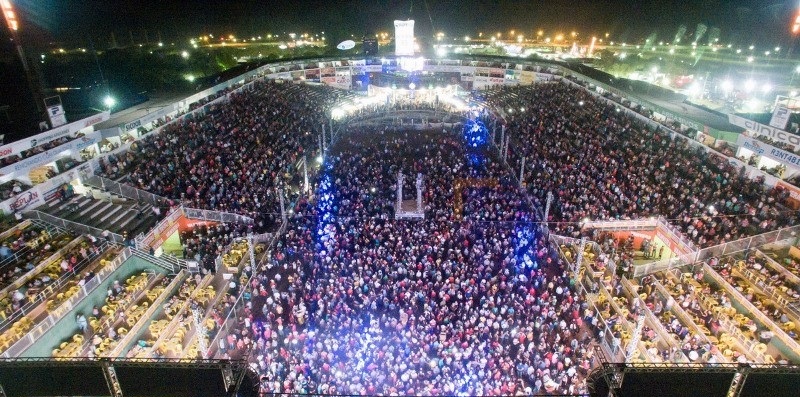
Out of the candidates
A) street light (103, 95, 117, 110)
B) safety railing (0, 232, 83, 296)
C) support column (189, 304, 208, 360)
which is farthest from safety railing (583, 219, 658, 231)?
street light (103, 95, 117, 110)

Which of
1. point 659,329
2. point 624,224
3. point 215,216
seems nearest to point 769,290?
point 659,329

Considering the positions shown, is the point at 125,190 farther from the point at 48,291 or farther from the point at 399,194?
the point at 399,194

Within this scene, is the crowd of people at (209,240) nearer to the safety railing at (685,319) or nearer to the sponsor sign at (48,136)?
the sponsor sign at (48,136)

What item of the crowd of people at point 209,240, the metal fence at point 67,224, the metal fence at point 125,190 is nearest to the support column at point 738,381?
the crowd of people at point 209,240

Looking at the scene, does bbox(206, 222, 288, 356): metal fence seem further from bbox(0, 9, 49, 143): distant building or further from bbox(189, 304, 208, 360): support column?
bbox(0, 9, 49, 143): distant building

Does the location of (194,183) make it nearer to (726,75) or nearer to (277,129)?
(277,129)

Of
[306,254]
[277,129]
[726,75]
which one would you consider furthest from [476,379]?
[726,75]
